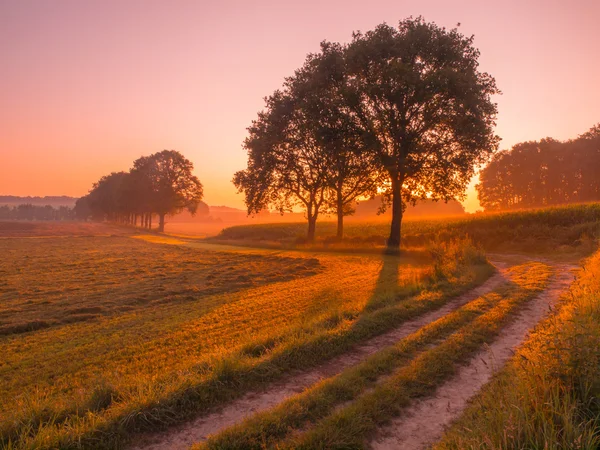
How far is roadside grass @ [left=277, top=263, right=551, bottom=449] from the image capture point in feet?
14.7

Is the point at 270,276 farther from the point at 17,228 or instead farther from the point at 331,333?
the point at 17,228

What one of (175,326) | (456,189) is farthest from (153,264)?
(456,189)

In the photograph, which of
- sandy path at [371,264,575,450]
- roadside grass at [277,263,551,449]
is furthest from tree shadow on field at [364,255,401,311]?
sandy path at [371,264,575,450]

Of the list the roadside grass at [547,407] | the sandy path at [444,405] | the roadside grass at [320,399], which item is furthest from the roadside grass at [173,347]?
the roadside grass at [547,407]

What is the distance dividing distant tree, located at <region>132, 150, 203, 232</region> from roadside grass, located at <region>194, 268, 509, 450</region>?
7463cm

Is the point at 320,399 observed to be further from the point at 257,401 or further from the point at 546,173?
the point at 546,173

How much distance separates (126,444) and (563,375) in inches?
236

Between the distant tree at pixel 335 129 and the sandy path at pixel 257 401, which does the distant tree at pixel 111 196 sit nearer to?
the distant tree at pixel 335 129

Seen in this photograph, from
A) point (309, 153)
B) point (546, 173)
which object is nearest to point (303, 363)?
point (309, 153)

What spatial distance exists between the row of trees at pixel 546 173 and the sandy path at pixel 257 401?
72.2 meters

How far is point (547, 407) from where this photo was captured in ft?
13.5

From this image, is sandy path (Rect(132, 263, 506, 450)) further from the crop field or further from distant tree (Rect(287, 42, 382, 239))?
distant tree (Rect(287, 42, 382, 239))

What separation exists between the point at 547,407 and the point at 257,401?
407cm

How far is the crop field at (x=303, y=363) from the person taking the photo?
4516 millimetres
